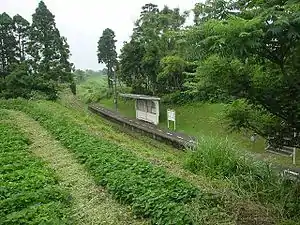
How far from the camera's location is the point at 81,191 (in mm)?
7637

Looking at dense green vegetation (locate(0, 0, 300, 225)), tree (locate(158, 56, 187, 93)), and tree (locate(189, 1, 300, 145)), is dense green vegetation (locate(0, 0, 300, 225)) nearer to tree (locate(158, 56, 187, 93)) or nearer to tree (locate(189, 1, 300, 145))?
tree (locate(189, 1, 300, 145))

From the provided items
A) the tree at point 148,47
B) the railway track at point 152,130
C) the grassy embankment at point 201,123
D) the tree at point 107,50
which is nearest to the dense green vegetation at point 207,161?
the railway track at point 152,130

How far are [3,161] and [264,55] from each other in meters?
7.06

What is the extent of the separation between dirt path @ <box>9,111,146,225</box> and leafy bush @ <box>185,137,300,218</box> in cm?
222

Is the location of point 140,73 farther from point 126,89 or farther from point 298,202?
point 298,202

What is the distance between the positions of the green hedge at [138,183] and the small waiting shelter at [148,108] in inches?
577

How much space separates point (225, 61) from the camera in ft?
22.3

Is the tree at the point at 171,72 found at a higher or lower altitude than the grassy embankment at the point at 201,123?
higher

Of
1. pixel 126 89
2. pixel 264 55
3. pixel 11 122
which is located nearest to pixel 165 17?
pixel 126 89

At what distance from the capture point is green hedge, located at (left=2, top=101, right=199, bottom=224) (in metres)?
5.64

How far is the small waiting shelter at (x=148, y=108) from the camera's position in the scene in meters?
26.0

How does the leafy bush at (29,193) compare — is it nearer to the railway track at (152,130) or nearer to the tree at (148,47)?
the railway track at (152,130)

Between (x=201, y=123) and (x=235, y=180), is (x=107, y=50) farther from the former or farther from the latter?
(x=235, y=180)

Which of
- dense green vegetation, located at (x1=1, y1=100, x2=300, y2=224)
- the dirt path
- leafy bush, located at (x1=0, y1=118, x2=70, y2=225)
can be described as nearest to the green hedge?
dense green vegetation, located at (x1=1, y1=100, x2=300, y2=224)
